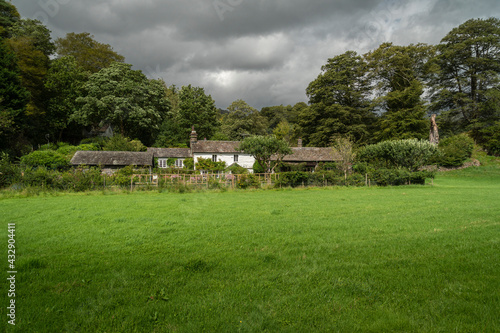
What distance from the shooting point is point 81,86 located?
4044cm

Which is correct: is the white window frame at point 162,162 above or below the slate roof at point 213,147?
below

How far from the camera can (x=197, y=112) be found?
50.8 meters

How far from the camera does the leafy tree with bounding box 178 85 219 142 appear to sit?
164ft

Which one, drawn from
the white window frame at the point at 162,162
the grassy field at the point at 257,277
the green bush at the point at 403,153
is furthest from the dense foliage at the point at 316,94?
the grassy field at the point at 257,277

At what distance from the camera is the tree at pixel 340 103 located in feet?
144

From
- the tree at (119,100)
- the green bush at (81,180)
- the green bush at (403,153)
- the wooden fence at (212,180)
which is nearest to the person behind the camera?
the green bush at (81,180)

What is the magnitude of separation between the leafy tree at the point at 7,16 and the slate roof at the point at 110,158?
20345 millimetres

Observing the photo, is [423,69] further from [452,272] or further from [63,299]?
[63,299]

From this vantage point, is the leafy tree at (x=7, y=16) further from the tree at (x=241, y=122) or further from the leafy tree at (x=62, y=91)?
the tree at (x=241, y=122)

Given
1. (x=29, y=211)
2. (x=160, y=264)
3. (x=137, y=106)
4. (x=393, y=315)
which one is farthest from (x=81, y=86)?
(x=393, y=315)

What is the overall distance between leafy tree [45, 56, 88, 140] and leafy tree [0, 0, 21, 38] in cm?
662

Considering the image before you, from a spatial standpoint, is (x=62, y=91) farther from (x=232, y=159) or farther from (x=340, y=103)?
(x=340, y=103)

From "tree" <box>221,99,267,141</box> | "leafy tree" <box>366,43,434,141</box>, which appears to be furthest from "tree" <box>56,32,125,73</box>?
"leafy tree" <box>366,43,434,141</box>

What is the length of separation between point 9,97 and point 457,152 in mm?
55253
